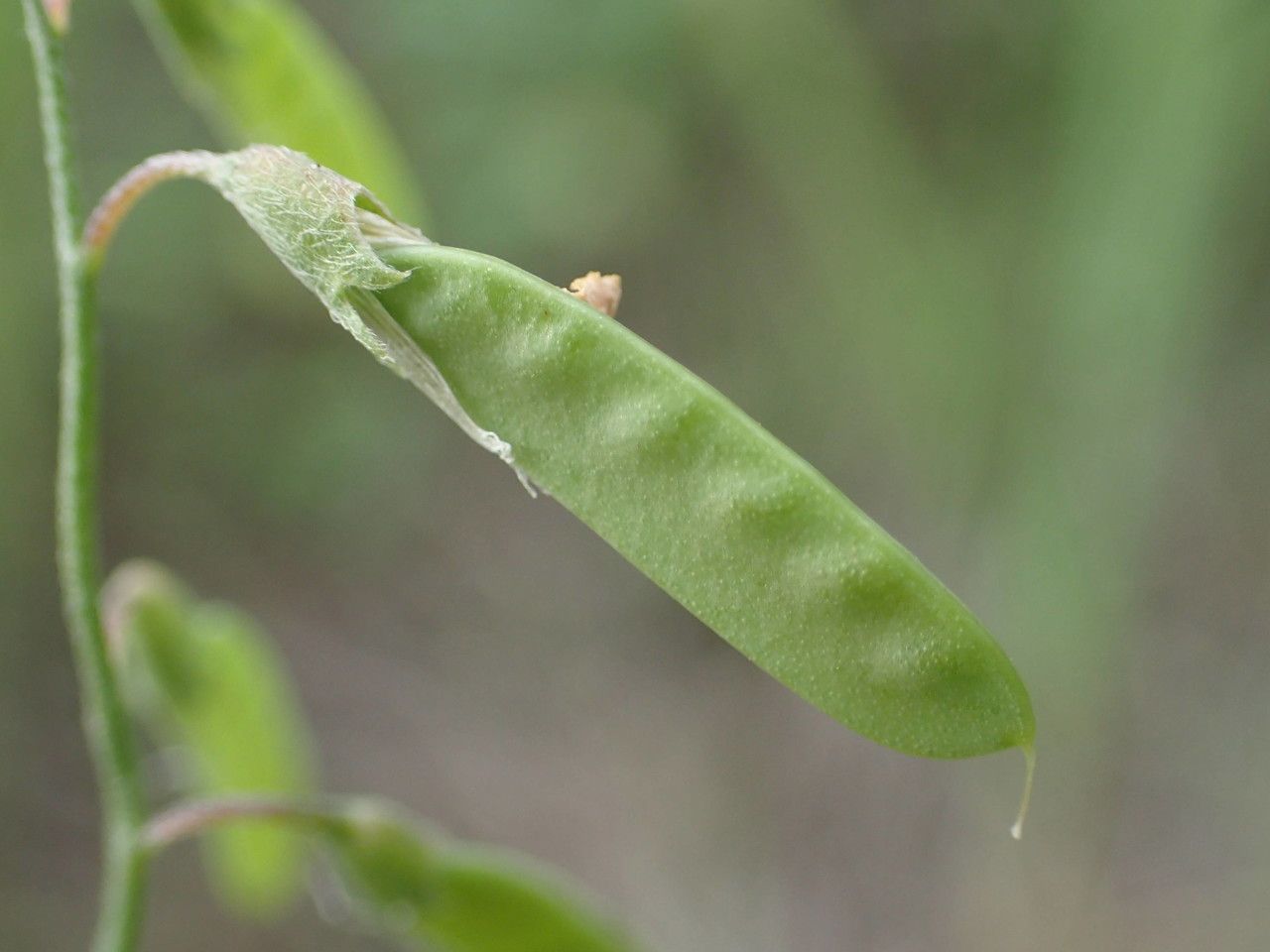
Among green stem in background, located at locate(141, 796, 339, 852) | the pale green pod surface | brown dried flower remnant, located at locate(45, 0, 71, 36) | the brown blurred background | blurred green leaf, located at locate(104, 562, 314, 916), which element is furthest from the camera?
the brown blurred background

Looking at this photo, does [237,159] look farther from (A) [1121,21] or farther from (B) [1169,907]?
(B) [1169,907]

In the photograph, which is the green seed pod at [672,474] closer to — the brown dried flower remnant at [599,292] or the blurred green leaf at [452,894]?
the brown dried flower remnant at [599,292]

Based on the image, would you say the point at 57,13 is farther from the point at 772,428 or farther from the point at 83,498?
the point at 772,428

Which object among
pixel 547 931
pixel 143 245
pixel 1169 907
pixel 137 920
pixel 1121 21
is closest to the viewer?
pixel 137 920

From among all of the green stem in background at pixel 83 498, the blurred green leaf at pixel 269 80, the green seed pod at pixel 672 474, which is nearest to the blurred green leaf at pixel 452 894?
the green stem in background at pixel 83 498

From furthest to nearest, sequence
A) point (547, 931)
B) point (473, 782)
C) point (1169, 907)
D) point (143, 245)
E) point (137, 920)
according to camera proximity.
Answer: point (473, 782), point (143, 245), point (1169, 907), point (547, 931), point (137, 920)

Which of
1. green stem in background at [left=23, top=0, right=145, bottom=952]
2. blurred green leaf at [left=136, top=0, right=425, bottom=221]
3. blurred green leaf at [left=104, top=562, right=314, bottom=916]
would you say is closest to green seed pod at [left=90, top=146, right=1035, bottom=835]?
green stem in background at [left=23, top=0, right=145, bottom=952]

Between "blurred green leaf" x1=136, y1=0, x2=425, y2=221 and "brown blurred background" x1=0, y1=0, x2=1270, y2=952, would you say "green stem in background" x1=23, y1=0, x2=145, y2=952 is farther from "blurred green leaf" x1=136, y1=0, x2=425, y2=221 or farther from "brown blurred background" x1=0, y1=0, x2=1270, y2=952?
"brown blurred background" x1=0, y1=0, x2=1270, y2=952

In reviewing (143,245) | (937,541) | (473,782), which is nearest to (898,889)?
(937,541)
